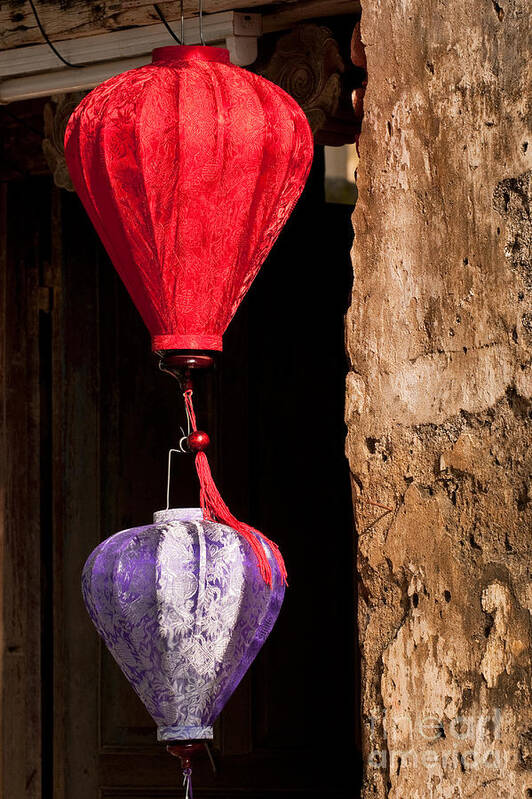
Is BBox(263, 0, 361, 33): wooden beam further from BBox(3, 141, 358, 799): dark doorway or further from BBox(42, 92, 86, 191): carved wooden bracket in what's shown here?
BBox(3, 141, 358, 799): dark doorway

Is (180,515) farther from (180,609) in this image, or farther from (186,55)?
(186,55)

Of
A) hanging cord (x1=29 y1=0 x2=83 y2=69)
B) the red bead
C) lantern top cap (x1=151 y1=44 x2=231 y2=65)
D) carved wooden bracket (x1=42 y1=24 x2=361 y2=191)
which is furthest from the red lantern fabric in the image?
hanging cord (x1=29 y1=0 x2=83 y2=69)

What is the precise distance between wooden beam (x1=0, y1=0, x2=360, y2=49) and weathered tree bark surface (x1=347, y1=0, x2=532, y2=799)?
30.8 inches

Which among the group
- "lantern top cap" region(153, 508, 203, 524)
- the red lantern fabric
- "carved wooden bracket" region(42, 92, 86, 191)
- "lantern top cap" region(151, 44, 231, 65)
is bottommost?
"lantern top cap" region(153, 508, 203, 524)

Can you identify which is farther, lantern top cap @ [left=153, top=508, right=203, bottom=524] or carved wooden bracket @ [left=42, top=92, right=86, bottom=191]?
carved wooden bracket @ [left=42, top=92, right=86, bottom=191]

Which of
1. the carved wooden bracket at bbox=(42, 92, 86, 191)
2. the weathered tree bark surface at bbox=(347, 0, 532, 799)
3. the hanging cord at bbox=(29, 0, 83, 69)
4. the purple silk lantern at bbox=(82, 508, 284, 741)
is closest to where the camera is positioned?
the weathered tree bark surface at bbox=(347, 0, 532, 799)

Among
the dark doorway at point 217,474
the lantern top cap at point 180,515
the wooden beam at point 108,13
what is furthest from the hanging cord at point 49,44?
the lantern top cap at point 180,515

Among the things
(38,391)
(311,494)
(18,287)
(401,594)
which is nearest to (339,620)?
(311,494)

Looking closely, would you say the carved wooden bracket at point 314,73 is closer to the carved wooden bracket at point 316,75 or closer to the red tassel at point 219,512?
the carved wooden bracket at point 316,75

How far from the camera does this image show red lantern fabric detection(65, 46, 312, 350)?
6.94ft

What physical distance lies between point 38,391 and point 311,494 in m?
0.96

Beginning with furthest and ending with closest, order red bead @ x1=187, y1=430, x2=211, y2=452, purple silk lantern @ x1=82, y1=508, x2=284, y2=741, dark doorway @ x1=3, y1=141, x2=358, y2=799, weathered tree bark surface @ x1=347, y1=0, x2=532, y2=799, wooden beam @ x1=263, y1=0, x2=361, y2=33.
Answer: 1. dark doorway @ x1=3, y1=141, x2=358, y2=799
2. wooden beam @ x1=263, y1=0, x2=361, y2=33
3. red bead @ x1=187, y1=430, x2=211, y2=452
4. purple silk lantern @ x1=82, y1=508, x2=284, y2=741
5. weathered tree bark surface @ x1=347, y1=0, x2=532, y2=799

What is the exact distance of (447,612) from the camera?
192 cm

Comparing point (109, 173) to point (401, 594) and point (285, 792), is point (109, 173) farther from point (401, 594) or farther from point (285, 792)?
point (285, 792)
